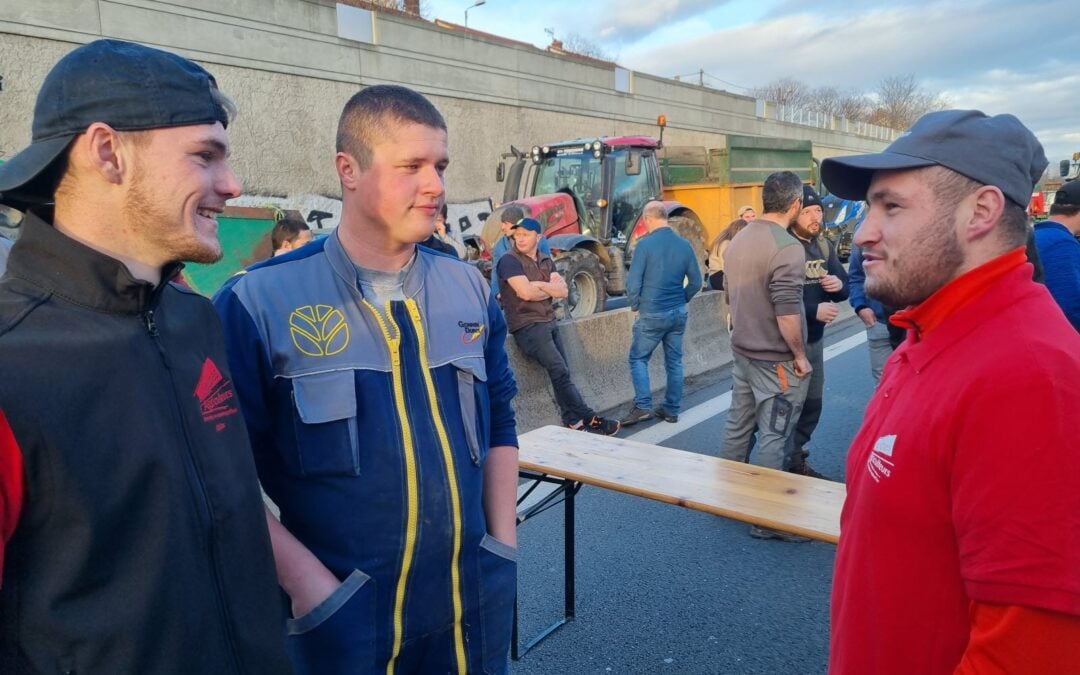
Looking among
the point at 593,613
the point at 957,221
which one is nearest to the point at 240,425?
the point at 957,221

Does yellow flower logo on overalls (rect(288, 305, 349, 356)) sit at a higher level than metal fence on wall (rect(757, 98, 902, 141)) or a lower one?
lower

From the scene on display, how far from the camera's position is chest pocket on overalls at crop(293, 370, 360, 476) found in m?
1.57

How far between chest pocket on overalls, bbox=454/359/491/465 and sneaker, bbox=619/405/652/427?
4622 mm

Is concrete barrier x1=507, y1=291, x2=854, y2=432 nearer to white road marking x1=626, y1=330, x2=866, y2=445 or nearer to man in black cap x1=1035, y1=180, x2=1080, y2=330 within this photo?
white road marking x1=626, y1=330, x2=866, y2=445

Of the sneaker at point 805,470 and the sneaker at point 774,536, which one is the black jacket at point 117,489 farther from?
the sneaker at point 805,470

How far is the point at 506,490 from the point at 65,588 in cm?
110

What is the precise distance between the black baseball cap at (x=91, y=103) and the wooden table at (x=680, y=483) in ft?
7.50

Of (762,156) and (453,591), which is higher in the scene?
(762,156)

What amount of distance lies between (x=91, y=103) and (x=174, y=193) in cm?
19

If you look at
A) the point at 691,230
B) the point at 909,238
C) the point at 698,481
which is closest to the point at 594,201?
the point at 691,230

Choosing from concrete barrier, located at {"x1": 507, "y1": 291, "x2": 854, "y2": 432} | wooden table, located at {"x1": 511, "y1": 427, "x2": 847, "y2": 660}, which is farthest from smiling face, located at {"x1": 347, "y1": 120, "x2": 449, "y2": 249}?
concrete barrier, located at {"x1": 507, "y1": 291, "x2": 854, "y2": 432}

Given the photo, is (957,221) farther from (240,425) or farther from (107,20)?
(107,20)

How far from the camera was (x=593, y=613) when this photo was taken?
11.5 ft

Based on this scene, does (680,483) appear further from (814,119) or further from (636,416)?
(814,119)
